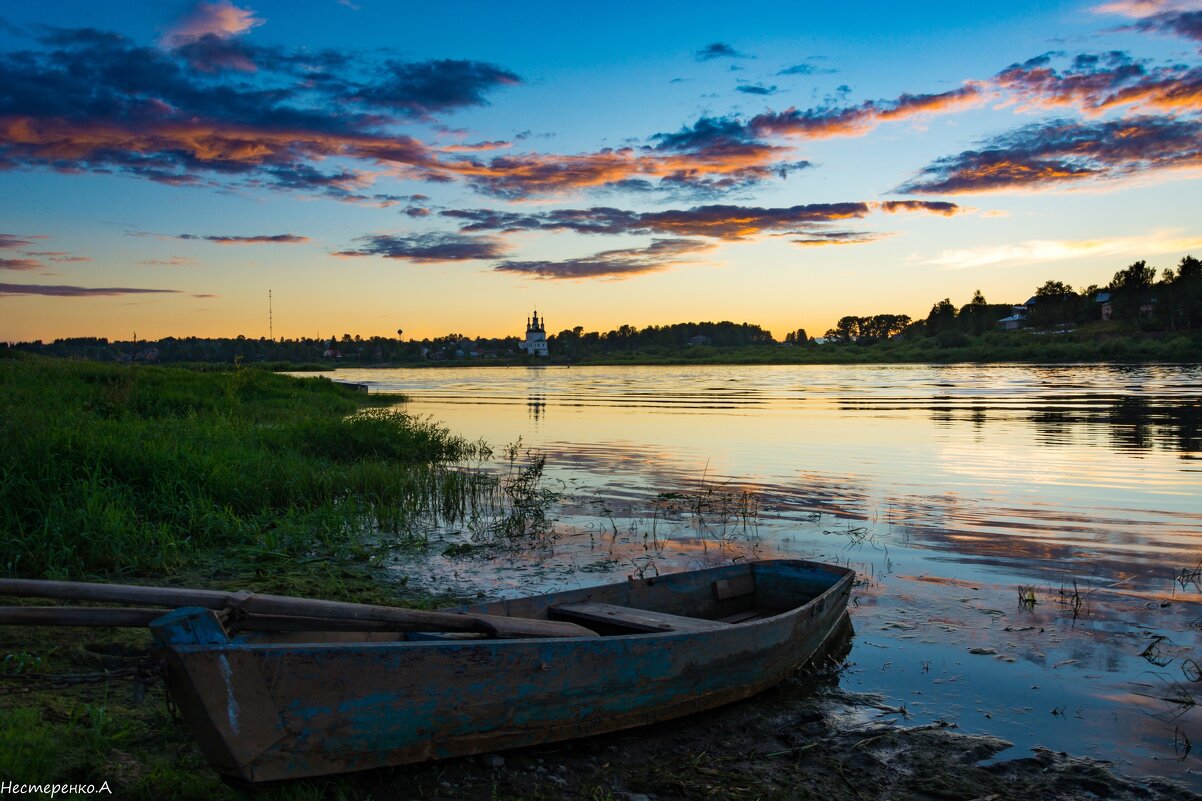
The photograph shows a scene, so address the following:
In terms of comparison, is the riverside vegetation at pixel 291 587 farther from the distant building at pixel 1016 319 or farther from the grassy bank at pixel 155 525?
the distant building at pixel 1016 319

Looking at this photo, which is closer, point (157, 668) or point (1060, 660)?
point (157, 668)

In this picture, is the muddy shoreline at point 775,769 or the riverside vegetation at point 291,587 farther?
the muddy shoreline at point 775,769

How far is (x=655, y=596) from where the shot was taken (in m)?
6.98

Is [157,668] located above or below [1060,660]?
above

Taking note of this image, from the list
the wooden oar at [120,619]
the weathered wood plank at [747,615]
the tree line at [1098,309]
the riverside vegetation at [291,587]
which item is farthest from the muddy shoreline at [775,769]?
the tree line at [1098,309]

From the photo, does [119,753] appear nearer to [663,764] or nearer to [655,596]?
[663,764]

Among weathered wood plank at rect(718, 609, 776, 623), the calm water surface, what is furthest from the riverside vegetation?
weathered wood plank at rect(718, 609, 776, 623)

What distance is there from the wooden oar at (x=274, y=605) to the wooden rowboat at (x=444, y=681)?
129 millimetres

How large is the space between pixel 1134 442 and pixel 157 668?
72.7 ft

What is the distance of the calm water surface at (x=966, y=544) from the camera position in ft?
19.1

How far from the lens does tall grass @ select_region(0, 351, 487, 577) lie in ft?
26.8

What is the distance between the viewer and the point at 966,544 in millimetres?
10234

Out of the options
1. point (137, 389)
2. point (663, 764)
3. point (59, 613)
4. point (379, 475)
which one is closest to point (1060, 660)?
point (663, 764)

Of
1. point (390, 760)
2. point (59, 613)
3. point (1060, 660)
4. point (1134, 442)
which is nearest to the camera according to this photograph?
point (59, 613)
